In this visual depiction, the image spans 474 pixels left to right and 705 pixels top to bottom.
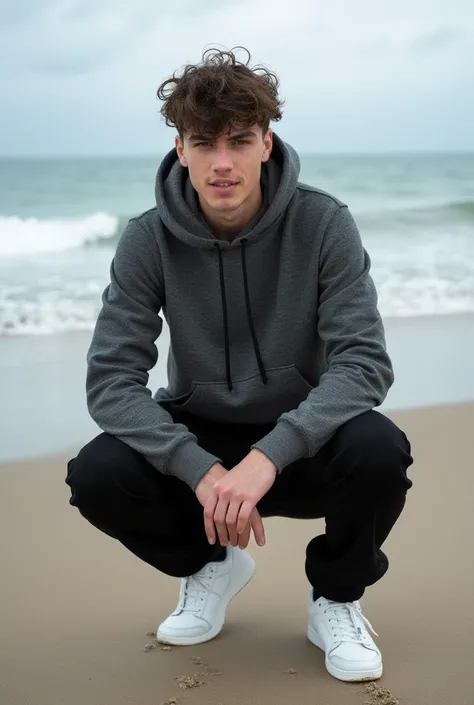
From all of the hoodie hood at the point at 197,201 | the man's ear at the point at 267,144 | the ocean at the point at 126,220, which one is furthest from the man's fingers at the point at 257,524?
the ocean at the point at 126,220

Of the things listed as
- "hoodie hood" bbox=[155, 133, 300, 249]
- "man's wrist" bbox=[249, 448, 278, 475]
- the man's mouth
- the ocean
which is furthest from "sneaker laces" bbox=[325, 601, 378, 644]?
the ocean

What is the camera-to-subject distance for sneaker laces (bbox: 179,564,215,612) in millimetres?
2625

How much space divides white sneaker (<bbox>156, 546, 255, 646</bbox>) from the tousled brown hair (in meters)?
1.06

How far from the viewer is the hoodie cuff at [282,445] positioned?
231 centimetres

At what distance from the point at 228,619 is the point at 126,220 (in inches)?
472

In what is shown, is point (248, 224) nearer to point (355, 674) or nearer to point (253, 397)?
point (253, 397)

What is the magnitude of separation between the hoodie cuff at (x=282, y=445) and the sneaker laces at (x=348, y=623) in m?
0.38

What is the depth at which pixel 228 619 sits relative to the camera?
2.75m

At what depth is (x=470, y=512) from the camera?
343 centimetres

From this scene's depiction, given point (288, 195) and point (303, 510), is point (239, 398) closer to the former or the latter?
point (303, 510)

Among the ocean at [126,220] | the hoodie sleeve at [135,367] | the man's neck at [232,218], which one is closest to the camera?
the hoodie sleeve at [135,367]

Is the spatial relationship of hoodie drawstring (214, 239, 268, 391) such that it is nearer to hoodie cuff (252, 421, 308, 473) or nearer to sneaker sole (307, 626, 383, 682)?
hoodie cuff (252, 421, 308, 473)

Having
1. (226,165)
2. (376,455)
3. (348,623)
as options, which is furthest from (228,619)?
(226,165)

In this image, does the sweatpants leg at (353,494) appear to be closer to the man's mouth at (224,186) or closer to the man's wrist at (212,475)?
the man's wrist at (212,475)
